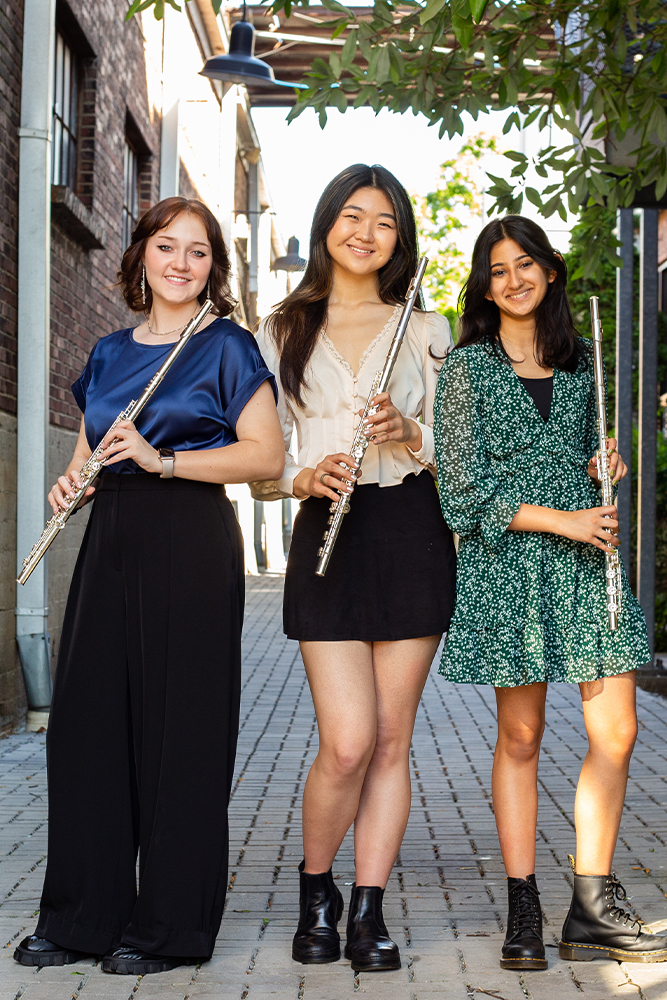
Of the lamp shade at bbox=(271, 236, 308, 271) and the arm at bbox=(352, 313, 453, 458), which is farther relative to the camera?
the lamp shade at bbox=(271, 236, 308, 271)

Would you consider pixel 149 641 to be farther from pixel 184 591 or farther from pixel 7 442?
pixel 7 442

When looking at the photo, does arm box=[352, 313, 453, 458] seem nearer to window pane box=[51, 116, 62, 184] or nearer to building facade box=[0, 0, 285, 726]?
building facade box=[0, 0, 285, 726]

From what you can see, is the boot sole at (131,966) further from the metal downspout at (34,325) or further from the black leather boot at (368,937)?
the metal downspout at (34,325)

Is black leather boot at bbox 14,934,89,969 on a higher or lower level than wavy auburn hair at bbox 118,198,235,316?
lower

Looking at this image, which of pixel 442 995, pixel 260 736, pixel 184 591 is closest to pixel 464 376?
pixel 184 591

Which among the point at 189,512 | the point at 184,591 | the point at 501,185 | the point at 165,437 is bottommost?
the point at 184,591

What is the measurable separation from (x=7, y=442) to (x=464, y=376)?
408 centimetres

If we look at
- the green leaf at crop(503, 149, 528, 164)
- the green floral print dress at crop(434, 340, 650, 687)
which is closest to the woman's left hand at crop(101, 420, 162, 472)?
the green floral print dress at crop(434, 340, 650, 687)

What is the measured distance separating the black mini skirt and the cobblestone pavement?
2.09 ft

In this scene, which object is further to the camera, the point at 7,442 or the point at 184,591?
the point at 7,442

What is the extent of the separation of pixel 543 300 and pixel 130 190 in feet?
28.3

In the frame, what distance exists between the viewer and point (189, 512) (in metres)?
3.27

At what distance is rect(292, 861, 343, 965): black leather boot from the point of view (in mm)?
3309

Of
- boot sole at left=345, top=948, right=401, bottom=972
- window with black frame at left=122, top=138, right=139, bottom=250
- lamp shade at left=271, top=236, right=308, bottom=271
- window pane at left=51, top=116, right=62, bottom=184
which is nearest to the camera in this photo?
boot sole at left=345, top=948, right=401, bottom=972
